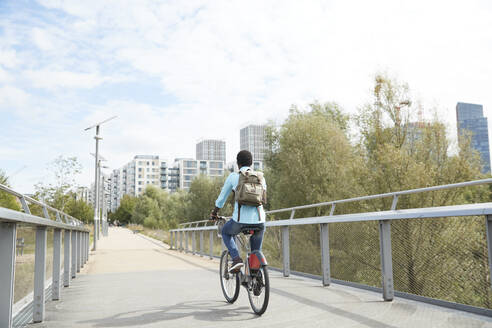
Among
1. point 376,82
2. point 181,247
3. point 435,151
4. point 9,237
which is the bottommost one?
point 181,247

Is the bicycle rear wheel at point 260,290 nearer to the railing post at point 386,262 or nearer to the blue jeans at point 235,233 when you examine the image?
the blue jeans at point 235,233

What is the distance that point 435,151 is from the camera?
19.8 metres

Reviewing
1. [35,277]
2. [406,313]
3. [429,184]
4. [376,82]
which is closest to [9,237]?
[35,277]

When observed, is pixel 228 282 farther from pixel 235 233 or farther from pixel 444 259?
pixel 444 259

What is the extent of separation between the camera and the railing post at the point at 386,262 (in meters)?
5.55

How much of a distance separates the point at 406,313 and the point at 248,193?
6.92 ft

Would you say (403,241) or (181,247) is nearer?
(403,241)

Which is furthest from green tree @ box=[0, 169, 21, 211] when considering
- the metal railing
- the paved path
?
the metal railing

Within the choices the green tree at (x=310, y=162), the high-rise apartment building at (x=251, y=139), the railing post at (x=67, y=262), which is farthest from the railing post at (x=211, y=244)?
the high-rise apartment building at (x=251, y=139)

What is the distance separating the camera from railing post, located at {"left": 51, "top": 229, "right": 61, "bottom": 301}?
5.91m

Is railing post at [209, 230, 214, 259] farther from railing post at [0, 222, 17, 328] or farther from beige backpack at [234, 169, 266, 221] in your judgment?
railing post at [0, 222, 17, 328]

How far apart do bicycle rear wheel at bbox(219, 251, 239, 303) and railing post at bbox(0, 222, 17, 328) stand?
2.75 meters

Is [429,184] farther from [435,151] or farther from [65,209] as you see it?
[65,209]

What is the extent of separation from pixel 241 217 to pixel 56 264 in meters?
2.71
